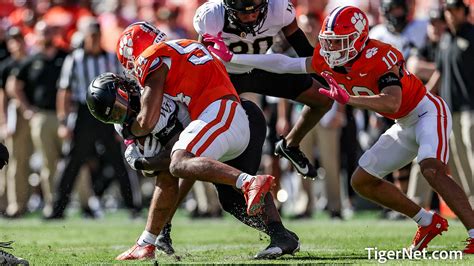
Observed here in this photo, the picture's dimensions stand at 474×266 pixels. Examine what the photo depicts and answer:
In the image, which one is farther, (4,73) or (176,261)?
(4,73)

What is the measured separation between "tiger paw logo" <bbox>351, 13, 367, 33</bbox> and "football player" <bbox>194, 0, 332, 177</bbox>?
0.72m

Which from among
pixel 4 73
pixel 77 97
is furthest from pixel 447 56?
pixel 4 73

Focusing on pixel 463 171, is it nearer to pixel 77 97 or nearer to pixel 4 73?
pixel 77 97

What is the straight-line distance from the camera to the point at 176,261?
748 centimetres

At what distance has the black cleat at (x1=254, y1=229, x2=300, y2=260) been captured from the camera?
7.57 meters

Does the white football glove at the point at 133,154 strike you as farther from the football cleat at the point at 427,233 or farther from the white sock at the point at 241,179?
the football cleat at the point at 427,233

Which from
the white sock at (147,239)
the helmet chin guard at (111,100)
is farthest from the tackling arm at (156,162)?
the white sock at (147,239)

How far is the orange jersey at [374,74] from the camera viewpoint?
25.9 feet

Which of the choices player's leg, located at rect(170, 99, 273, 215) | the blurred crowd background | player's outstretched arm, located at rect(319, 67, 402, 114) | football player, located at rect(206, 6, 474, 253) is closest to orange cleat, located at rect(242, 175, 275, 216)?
player's leg, located at rect(170, 99, 273, 215)

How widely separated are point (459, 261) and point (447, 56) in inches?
182

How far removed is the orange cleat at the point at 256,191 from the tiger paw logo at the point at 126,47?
5.33 feet

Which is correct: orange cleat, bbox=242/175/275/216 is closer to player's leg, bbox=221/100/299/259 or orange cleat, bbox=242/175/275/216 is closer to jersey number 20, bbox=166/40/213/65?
player's leg, bbox=221/100/299/259

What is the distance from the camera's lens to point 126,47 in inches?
320

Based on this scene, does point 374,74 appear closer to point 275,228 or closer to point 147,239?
point 275,228
